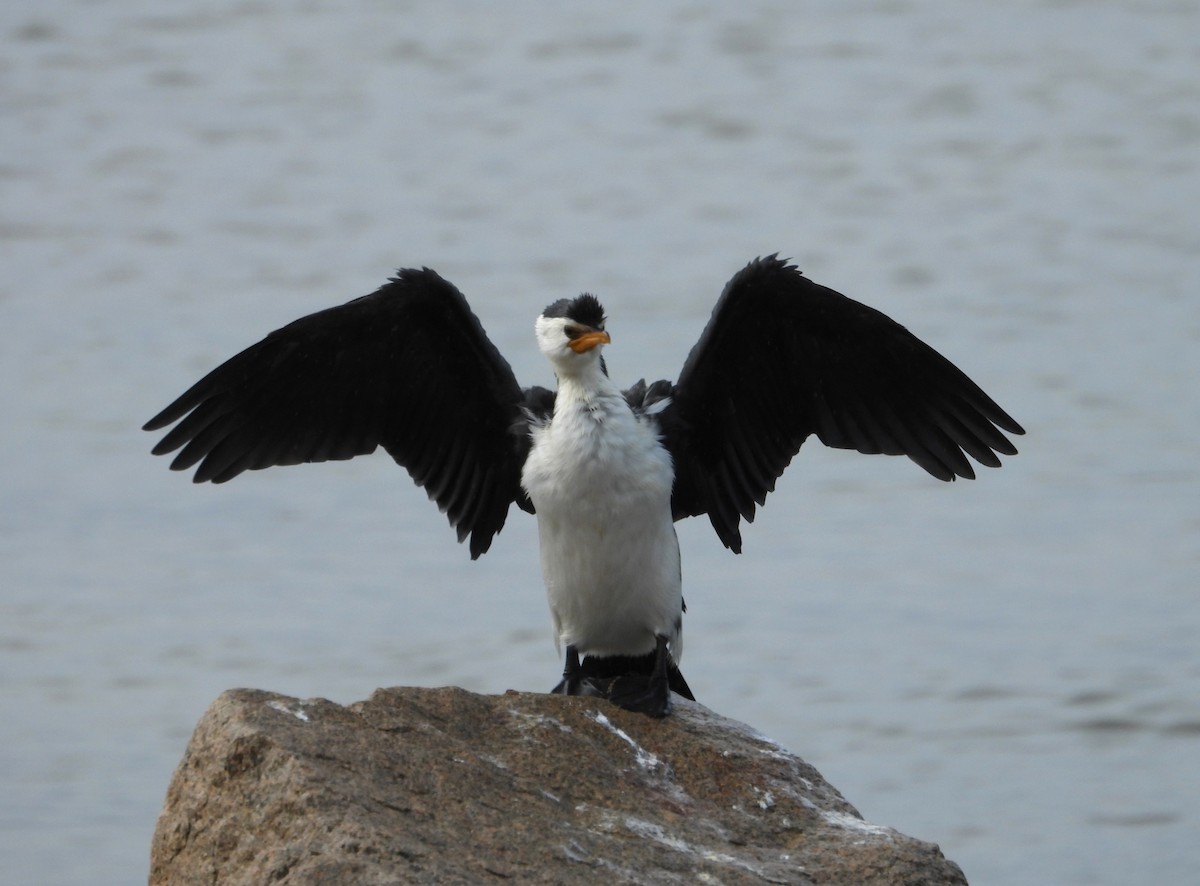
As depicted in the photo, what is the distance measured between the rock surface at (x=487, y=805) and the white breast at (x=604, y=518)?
0.73m

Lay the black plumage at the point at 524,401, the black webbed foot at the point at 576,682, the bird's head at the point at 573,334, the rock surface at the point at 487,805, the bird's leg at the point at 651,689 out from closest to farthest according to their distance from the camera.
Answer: the rock surface at the point at 487,805, the bird's leg at the point at 651,689, the bird's head at the point at 573,334, the black webbed foot at the point at 576,682, the black plumage at the point at 524,401

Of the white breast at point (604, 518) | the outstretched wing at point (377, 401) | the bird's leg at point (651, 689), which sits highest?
the outstretched wing at point (377, 401)

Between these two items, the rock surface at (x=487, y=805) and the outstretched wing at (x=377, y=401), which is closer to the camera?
the rock surface at (x=487, y=805)

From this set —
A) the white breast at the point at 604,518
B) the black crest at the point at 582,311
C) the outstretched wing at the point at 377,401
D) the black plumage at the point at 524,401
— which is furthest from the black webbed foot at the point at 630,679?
the black crest at the point at 582,311

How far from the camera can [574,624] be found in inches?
257

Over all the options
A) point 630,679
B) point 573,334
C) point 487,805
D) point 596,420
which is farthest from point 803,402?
point 487,805

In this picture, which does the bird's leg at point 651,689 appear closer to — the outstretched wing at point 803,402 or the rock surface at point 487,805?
the rock surface at point 487,805

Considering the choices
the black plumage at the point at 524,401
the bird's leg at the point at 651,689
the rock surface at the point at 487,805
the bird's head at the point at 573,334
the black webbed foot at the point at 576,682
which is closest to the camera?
the rock surface at the point at 487,805

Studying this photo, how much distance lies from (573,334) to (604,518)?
28.6 inches

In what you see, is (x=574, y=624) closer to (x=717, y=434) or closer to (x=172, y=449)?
(x=717, y=434)

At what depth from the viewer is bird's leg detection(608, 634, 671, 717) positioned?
601 cm

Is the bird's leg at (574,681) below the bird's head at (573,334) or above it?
below

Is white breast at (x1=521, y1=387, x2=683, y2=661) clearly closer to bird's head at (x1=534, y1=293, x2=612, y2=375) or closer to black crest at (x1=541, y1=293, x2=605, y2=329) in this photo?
bird's head at (x1=534, y1=293, x2=612, y2=375)

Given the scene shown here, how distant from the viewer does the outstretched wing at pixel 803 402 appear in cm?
670
